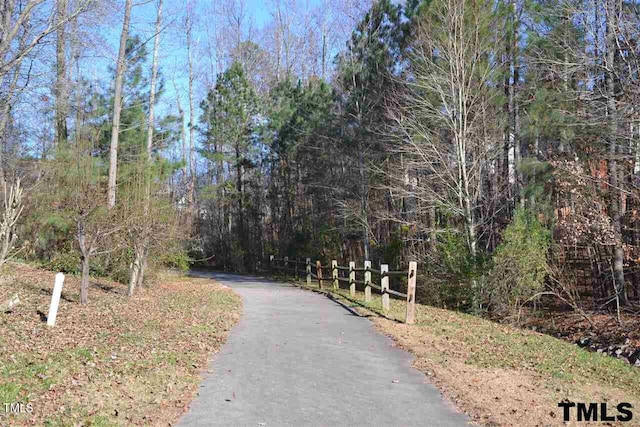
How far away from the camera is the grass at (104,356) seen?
583cm

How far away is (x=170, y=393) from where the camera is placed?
21.6 ft

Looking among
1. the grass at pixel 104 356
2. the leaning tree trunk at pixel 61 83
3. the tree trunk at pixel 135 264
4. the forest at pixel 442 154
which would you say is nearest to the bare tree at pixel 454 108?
the forest at pixel 442 154

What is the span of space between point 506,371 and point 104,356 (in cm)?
589

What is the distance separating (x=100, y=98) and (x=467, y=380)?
20244 millimetres

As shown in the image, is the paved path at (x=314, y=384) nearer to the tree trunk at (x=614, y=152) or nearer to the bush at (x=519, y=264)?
the bush at (x=519, y=264)

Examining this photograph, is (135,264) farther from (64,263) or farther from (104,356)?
(104,356)

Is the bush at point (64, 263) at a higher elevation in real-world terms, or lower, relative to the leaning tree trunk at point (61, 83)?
lower

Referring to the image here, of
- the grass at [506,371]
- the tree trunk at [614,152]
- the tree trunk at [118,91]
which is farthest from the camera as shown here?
the tree trunk at [118,91]

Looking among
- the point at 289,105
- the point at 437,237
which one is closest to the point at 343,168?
the point at 289,105

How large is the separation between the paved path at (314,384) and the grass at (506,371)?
1.19 feet

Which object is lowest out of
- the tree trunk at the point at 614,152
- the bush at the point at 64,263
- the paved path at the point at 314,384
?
the paved path at the point at 314,384

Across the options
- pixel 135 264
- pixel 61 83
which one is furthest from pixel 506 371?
pixel 61 83

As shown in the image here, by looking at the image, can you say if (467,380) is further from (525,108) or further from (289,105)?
(289,105)

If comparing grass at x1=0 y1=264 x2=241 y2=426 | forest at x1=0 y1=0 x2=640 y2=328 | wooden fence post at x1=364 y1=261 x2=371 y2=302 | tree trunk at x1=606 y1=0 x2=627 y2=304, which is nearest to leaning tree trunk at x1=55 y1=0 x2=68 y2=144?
forest at x1=0 y1=0 x2=640 y2=328
